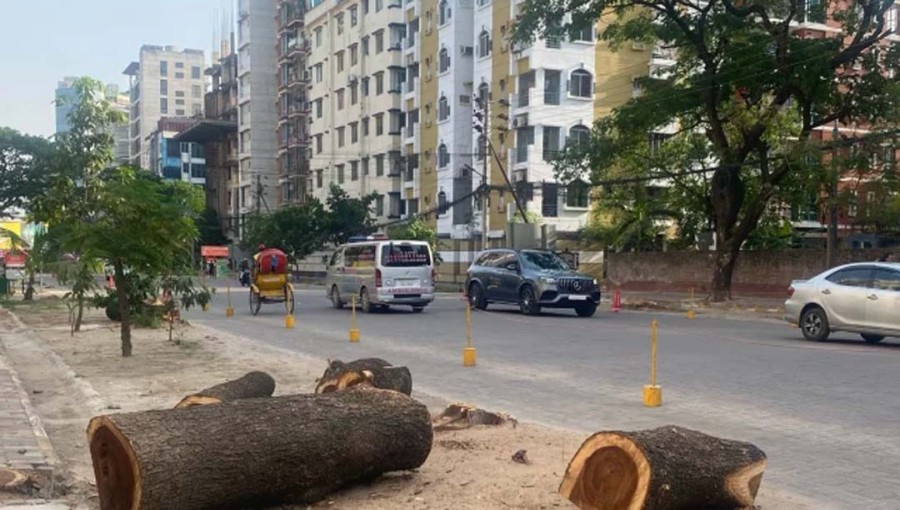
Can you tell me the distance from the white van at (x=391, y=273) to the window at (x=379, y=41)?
44512mm

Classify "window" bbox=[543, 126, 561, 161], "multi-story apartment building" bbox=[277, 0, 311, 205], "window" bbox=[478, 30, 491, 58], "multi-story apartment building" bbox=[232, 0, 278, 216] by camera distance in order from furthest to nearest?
"multi-story apartment building" bbox=[232, 0, 278, 216], "multi-story apartment building" bbox=[277, 0, 311, 205], "window" bbox=[478, 30, 491, 58], "window" bbox=[543, 126, 561, 161]

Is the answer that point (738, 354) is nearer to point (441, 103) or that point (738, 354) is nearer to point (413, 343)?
point (413, 343)

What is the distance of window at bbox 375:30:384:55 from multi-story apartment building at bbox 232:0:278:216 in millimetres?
23544

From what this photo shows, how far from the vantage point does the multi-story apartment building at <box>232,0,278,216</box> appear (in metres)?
88.0

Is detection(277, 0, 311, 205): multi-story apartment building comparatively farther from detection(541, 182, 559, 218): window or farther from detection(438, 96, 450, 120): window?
detection(541, 182, 559, 218): window

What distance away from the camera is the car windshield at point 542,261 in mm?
24656

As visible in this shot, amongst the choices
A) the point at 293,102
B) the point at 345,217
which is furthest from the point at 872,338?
the point at 293,102

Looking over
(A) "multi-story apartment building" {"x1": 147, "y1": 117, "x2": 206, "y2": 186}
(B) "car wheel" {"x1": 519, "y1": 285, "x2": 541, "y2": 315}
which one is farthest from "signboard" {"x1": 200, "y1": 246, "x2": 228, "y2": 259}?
(B) "car wheel" {"x1": 519, "y1": 285, "x2": 541, "y2": 315}

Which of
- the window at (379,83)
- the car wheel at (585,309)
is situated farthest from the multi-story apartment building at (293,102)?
the car wheel at (585,309)

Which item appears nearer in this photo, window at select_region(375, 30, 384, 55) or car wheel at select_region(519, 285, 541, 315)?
car wheel at select_region(519, 285, 541, 315)

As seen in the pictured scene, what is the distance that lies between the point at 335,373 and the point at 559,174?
24429 millimetres

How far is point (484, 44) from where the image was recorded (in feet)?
180

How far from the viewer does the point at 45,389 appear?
11719mm

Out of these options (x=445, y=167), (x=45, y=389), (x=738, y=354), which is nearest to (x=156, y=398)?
(x=45, y=389)
